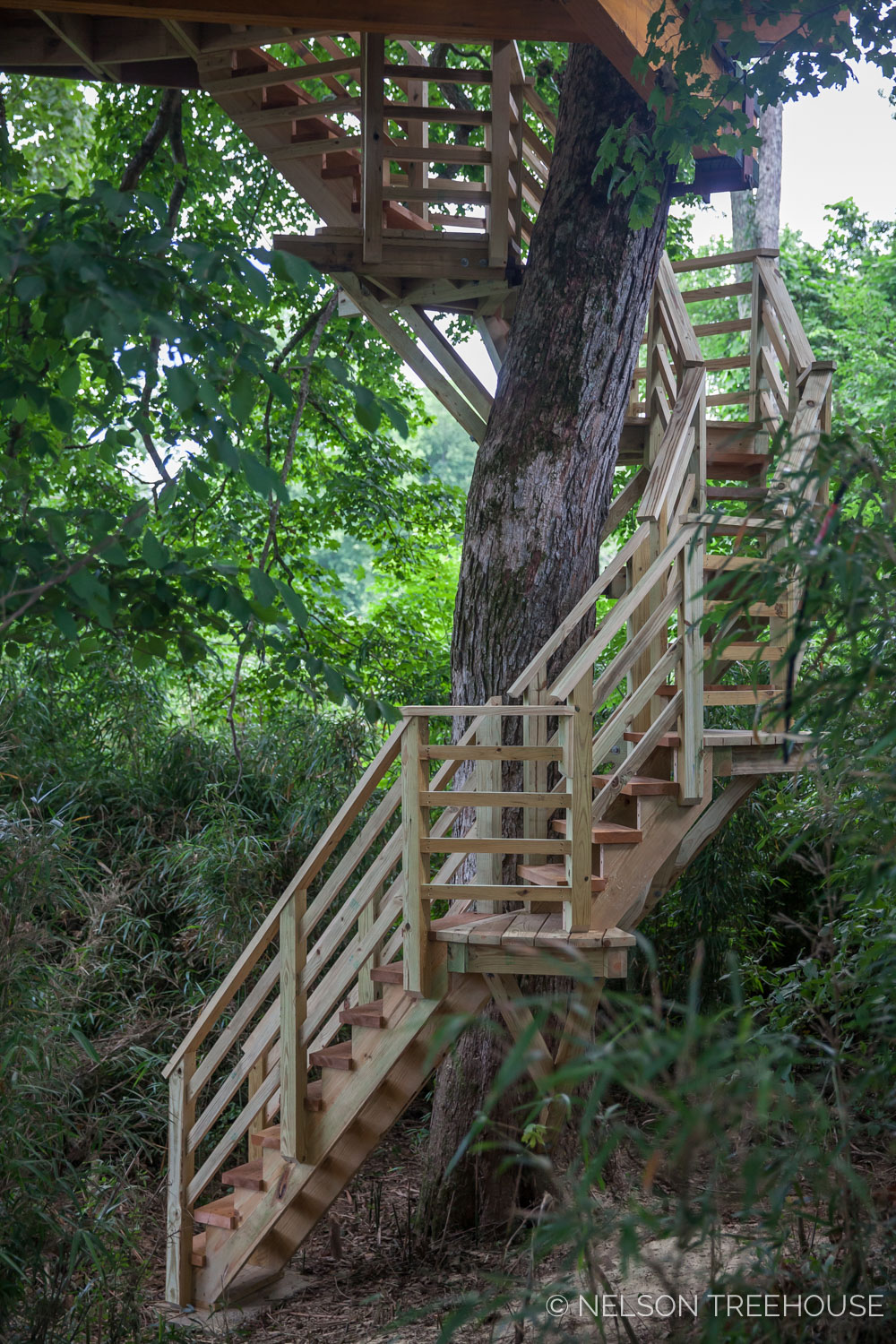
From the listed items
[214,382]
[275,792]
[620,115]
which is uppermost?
[620,115]

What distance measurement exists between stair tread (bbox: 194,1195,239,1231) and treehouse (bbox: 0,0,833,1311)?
0.4 inches

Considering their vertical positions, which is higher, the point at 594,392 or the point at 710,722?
the point at 594,392

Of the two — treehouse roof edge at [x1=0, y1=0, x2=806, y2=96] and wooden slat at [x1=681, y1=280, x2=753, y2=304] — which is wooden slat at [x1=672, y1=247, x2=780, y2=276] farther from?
treehouse roof edge at [x1=0, y1=0, x2=806, y2=96]

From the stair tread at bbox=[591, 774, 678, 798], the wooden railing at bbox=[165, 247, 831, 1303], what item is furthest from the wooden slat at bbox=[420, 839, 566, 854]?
the stair tread at bbox=[591, 774, 678, 798]

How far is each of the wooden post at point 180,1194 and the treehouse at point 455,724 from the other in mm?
11

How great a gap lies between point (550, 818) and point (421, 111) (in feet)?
11.3

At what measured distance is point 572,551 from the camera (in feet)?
17.5

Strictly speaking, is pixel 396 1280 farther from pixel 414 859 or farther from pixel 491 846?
pixel 491 846

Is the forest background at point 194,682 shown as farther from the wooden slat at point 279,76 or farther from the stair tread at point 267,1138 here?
the wooden slat at point 279,76

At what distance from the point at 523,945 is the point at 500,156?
3885 millimetres

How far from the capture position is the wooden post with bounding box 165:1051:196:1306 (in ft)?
15.3

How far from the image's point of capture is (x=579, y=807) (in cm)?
383

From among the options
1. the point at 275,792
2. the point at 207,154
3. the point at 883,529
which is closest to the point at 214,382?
the point at 883,529

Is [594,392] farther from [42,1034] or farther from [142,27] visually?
[42,1034]
